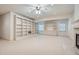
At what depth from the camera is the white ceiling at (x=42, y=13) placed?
1798 millimetres

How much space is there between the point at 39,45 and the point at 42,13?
25.9 inches

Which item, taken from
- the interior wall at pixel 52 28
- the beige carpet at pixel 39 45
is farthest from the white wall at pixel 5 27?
the interior wall at pixel 52 28

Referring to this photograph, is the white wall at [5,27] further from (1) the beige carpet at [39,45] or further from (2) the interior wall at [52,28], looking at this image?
(2) the interior wall at [52,28]

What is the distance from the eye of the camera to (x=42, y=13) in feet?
6.29

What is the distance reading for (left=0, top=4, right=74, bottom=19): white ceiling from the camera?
5.90 ft

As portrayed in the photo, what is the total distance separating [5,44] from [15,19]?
535mm

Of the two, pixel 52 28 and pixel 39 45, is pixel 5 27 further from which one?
pixel 52 28

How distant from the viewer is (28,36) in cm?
199

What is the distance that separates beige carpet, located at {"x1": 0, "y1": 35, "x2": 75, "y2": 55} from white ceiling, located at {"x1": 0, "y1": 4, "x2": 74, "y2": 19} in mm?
463

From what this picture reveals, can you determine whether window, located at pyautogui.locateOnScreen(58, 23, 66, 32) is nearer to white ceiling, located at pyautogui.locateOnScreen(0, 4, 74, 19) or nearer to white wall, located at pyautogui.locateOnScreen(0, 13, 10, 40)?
white ceiling, located at pyautogui.locateOnScreen(0, 4, 74, 19)

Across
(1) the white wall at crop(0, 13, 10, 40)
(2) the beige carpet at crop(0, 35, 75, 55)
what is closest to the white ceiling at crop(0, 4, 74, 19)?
(1) the white wall at crop(0, 13, 10, 40)

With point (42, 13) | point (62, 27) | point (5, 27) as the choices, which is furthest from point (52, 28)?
point (5, 27)

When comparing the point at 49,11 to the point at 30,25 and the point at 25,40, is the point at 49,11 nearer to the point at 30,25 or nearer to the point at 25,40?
the point at 30,25

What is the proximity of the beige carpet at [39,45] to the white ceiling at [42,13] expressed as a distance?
46cm
